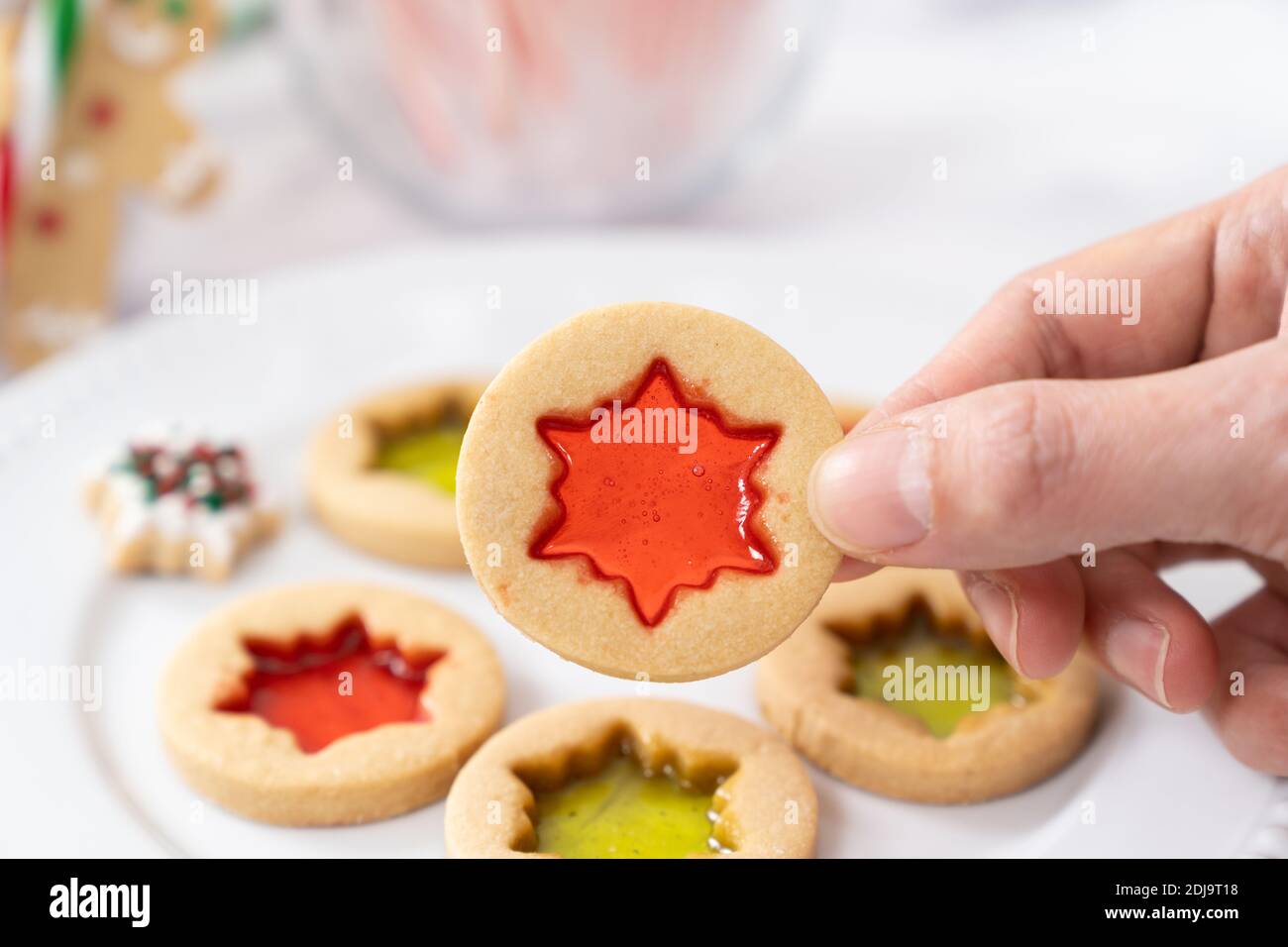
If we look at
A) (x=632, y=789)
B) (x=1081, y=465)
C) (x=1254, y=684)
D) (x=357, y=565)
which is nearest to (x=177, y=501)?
(x=357, y=565)

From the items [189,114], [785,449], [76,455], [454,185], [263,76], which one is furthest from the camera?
[263,76]

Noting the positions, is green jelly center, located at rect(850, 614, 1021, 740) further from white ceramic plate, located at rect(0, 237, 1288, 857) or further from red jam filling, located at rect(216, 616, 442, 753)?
red jam filling, located at rect(216, 616, 442, 753)

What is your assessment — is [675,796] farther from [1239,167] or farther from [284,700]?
[1239,167]

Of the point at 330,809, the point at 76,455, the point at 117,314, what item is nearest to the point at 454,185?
the point at 117,314

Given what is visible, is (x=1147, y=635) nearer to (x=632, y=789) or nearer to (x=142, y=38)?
(x=632, y=789)

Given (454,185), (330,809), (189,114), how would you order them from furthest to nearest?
(454,185) < (189,114) < (330,809)

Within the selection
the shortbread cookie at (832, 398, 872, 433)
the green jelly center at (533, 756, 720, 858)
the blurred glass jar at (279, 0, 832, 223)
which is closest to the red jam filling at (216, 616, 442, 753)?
the green jelly center at (533, 756, 720, 858)
